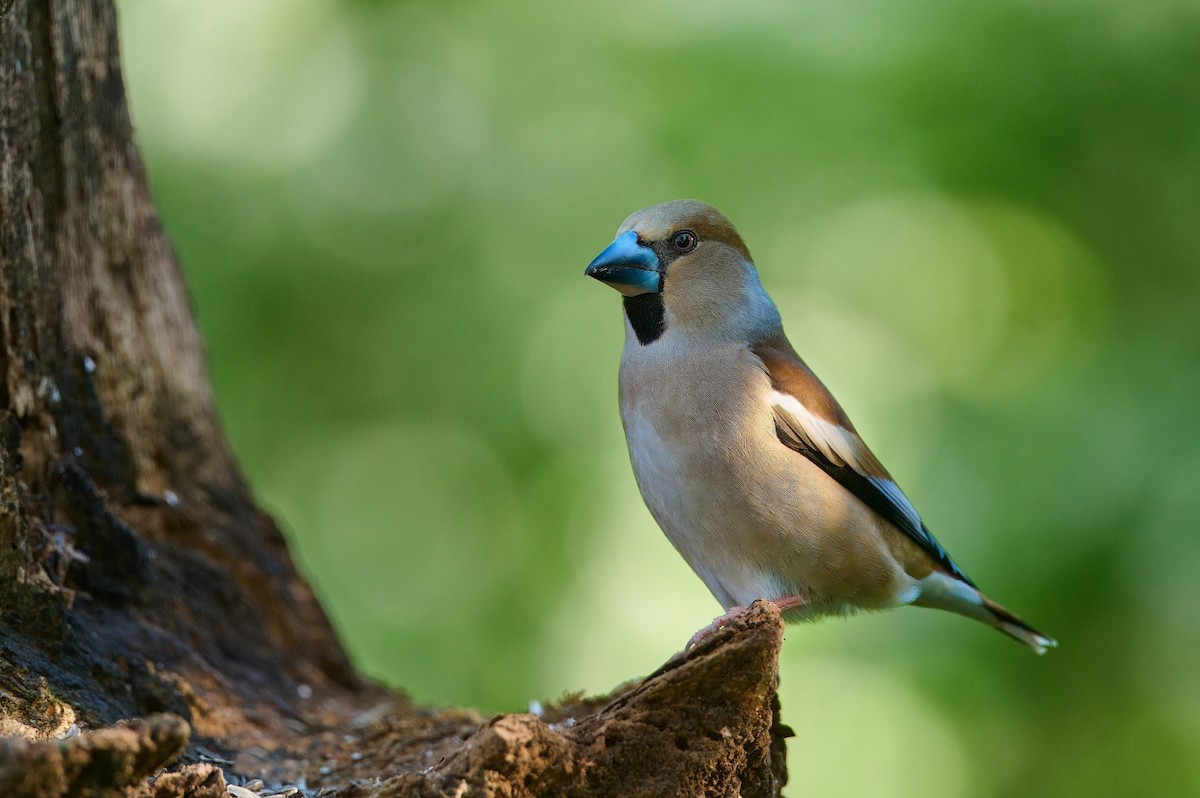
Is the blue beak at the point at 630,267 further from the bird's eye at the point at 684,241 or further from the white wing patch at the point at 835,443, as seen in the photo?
the white wing patch at the point at 835,443

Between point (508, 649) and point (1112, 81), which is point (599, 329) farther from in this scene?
point (1112, 81)

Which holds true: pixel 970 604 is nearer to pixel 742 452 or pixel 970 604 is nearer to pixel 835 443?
pixel 835 443

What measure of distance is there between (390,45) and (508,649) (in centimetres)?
431

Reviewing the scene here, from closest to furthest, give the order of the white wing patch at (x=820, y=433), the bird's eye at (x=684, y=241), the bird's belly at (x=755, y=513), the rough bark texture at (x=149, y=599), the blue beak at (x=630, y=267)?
the rough bark texture at (x=149, y=599) → the bird's belly at (x=755, y=513) → the white wing patch at (x=820, y=433) → the blue beak at (x=630, y=267) → the bird's eye at (x=684, y=241)

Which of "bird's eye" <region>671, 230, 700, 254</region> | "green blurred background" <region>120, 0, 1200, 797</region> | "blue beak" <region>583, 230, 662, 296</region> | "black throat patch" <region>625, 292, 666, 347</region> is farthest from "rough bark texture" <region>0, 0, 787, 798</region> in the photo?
"green blurred background" <region>120, 0, 1200, 797</region>

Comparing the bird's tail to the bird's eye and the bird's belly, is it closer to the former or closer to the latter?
the bird's belly

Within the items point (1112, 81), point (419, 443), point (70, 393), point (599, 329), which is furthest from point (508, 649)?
point (1112, 81)

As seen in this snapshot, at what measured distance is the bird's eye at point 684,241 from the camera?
4.61 m

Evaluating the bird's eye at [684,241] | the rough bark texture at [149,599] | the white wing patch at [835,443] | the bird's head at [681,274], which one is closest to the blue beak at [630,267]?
the bird's head at [681,274]

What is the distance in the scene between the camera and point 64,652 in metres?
3.29

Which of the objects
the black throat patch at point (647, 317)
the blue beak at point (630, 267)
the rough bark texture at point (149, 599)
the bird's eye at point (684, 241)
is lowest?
the rough bark texture at point (149, 599)

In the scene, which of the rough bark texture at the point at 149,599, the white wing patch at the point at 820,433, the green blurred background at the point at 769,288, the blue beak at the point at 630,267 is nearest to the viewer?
the rough bark texture at the point at 149,599

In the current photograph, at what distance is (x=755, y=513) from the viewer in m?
3.86

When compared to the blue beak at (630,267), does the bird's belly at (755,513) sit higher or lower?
lower
